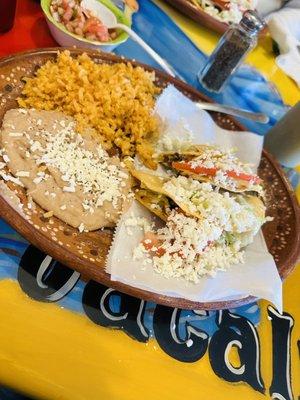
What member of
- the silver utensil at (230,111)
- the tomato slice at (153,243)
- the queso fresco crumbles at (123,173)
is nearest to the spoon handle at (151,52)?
the silver utensil at (230,111)

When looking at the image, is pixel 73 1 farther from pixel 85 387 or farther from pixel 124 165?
pixel 85 387

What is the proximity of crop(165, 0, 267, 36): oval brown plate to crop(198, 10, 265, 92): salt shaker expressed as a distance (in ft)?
0.86

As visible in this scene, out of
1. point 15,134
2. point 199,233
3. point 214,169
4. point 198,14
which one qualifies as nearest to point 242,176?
point 214,169

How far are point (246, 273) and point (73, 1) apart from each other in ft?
3.51

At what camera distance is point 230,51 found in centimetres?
171

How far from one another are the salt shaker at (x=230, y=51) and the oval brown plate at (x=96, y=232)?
206 millimetres

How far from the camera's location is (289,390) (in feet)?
3.60

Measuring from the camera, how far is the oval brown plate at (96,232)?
0.96 metres

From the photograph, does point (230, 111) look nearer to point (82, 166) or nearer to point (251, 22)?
point (251, 22)

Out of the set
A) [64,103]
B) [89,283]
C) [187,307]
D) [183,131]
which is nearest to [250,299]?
[187,307]

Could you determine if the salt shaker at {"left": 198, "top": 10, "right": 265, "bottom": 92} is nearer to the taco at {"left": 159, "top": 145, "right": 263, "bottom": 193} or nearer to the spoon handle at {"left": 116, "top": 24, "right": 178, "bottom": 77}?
the spoon handle at {"left": 116, "top": 24, "right": 178, "bottom": 77}

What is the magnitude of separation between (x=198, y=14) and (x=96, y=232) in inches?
49.8

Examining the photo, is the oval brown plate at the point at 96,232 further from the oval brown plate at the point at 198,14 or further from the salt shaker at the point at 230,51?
the oval brown plate at the point at 198,14

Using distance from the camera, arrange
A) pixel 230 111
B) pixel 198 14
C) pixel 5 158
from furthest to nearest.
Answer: pixel 198 14, pixel 230 111, pixel 5 158
